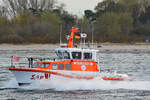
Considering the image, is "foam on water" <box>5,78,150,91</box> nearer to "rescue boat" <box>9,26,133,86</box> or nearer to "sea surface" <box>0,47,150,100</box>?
"sea surface" <box>0,47,150,100</box>

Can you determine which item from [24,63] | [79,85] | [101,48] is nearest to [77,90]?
[79,85]

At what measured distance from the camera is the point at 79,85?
3441 centimetres

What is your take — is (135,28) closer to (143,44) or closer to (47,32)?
(143,44)

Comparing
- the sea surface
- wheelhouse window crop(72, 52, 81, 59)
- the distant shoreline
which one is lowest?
the sea surface

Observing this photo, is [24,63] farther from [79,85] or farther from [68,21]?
[68,21]

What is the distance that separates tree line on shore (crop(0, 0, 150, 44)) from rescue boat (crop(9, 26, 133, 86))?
4240 cm

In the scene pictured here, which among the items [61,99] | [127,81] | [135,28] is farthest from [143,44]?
[61,99]

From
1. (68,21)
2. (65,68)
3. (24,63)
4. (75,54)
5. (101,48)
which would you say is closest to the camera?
(65,68)

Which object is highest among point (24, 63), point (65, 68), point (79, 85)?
point (65, 68)

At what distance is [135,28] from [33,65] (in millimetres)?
60083

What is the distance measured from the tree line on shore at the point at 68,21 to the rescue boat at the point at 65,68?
42.4 m

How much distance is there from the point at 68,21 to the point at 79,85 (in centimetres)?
6084

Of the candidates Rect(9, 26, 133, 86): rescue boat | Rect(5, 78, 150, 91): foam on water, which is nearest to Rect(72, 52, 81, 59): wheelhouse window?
Rect(9, 26, 133, 86): rescue boat

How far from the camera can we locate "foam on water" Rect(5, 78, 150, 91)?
33.9 meters
